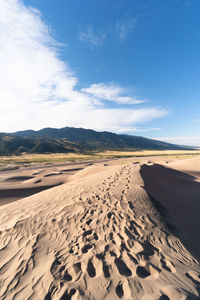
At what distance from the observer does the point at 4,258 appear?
4039mm

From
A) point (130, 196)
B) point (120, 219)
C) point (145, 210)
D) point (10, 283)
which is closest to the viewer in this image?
point (10, 283)

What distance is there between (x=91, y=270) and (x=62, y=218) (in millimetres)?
2874

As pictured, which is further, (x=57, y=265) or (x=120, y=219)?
(x=120, y=219)

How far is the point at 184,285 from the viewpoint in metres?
3.03

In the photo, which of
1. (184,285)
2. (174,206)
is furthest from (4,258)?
(174,206)

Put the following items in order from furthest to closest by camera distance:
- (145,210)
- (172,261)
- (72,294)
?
(145,210) < (172,261) < (72,294)

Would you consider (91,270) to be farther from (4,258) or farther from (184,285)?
(4,258)

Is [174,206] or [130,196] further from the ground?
[130,196]

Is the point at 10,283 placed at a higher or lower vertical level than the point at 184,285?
lower

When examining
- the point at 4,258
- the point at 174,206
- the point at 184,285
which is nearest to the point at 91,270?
the point at 184,285

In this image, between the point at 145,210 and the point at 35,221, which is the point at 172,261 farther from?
the point at 35,221

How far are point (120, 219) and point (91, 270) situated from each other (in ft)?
7.86

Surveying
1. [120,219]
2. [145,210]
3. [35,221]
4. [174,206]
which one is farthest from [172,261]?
[35,221]

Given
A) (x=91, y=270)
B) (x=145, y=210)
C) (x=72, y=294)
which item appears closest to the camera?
(x=72, y=294)
